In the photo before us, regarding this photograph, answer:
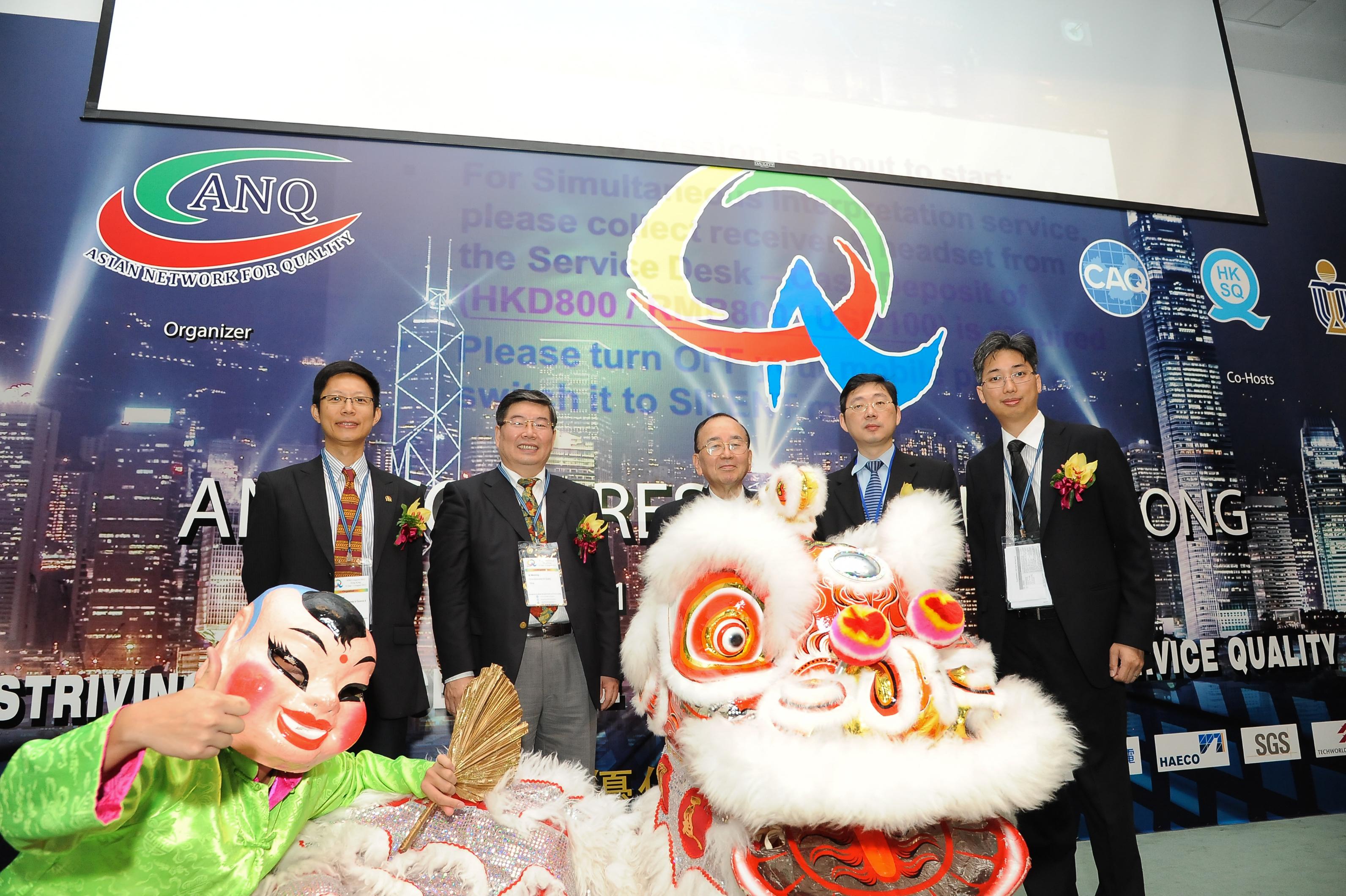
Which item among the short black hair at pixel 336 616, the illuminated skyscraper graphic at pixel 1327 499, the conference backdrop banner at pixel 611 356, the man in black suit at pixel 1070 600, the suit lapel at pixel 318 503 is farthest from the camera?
the illuminated skyscraper graphic at pixel 1327 499

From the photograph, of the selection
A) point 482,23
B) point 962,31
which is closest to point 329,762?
point 482,23

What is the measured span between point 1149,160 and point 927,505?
12.1 feet

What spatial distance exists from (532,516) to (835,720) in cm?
154

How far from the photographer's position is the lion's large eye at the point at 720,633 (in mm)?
1440

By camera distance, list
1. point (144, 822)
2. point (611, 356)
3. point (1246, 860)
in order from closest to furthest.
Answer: point (144, 822) → point (1246, 860) → point (611, 356)

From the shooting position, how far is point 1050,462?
252cm

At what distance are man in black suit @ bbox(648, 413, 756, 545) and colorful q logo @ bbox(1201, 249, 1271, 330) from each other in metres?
3.04

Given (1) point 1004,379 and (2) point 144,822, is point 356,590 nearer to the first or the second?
(2) point 144,822

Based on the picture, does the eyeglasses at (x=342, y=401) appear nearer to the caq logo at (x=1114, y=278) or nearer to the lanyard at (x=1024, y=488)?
the lanyard at (x=1024, y=488)

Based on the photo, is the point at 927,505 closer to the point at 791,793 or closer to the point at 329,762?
the point at 791,793

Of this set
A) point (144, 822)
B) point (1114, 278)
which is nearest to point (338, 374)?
point (144, 822)

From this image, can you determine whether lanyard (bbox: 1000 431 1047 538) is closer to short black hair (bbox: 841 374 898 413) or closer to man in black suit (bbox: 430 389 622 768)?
short black hair (bbox: 841 374 898 413)

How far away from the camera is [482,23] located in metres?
3.57

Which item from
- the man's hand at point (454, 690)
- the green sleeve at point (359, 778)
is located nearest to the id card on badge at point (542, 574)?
the man's hand at point (454, 690)
